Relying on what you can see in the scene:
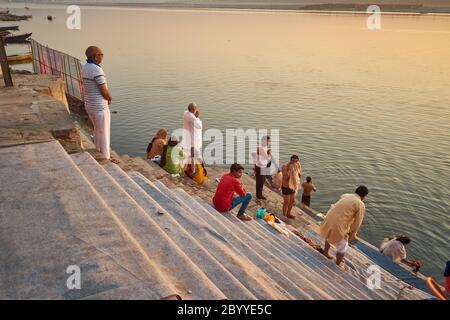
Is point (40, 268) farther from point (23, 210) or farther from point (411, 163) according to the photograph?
point (411, 163)

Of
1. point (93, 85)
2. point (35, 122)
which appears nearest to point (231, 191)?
point (93, 85)

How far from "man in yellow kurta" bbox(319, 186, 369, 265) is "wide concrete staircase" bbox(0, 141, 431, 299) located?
0.65 metres

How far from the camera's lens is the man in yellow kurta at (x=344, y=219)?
6.38 metres

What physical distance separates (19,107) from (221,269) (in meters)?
6.93

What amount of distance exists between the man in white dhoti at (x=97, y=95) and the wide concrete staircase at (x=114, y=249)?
84 cm

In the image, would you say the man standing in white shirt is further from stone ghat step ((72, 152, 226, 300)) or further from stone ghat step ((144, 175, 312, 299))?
stone ghat step ((72, 152, 226, 300))

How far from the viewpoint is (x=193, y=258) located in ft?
13.3

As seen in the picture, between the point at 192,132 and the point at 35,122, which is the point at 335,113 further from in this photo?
the point at 35,122

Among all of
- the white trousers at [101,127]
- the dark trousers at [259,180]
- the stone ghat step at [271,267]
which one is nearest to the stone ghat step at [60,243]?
the white trousers at [101,127]

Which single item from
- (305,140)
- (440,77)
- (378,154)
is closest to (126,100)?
(305,140)

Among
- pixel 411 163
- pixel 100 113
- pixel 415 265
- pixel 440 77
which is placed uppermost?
pixel 440 77

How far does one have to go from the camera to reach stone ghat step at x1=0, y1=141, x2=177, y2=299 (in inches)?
109

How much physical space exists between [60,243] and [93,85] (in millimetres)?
3591

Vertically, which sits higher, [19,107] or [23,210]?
[19,107]
